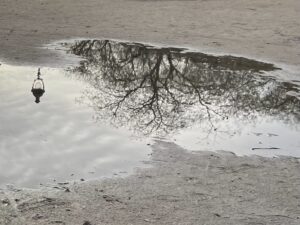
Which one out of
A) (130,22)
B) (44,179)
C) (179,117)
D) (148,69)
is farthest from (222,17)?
(44,179)

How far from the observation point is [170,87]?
30.8ft

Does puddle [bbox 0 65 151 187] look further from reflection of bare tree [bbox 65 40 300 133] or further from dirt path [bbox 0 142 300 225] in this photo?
reflection of bare tree [bbox 65 40 300 133]

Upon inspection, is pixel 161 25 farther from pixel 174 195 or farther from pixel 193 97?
pixel 174 195

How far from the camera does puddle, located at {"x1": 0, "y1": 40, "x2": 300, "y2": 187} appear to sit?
6.31 m

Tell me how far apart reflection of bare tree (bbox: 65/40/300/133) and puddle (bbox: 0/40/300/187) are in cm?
2

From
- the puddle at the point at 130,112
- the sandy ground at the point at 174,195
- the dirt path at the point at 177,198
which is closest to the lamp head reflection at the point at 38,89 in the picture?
the puddle at the point at 130,112

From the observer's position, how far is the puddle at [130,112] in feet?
20.7

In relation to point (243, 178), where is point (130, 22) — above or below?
above

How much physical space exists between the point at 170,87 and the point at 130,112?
1.56 metres

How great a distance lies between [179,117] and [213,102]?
3.13ft

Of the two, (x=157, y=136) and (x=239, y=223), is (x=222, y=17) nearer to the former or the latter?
(x=157, y=136)

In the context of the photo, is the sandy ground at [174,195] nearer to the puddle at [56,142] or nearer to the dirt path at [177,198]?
the dirt path at [177,198]

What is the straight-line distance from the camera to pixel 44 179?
5.69m

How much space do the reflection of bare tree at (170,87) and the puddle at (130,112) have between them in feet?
0.06
